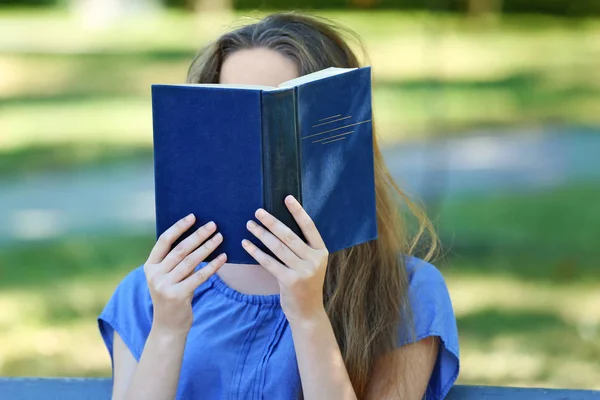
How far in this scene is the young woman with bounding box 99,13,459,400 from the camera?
1.68m

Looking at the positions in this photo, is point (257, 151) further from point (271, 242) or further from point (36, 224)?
point (36, 224)

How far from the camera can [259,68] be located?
1.79 meters

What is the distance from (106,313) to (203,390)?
0.25 m

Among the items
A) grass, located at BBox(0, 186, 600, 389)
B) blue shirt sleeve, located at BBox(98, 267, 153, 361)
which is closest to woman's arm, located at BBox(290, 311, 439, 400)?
blue shirt sleeve, located at BBox(98, 267, 153, 361)

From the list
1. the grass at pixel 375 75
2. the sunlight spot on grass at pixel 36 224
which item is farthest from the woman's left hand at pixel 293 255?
the grass at pixel 375 75

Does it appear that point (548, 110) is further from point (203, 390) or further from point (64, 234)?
point (203, 390)

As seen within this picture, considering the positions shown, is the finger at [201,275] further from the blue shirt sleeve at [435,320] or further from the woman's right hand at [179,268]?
the blue shirt sleeve at [435,320]

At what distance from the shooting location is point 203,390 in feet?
5.94

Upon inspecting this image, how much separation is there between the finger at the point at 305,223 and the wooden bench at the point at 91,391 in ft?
1.82

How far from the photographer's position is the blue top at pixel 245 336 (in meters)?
1.77

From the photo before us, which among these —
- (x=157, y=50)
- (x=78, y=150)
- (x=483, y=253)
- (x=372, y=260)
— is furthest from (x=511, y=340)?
(x=157, y=50)

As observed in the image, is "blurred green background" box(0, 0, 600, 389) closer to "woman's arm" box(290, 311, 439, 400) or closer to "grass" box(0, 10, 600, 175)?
"grass" box(0, 10, 600, 175)

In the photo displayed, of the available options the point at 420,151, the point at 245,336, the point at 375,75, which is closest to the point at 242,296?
the point at 245,336

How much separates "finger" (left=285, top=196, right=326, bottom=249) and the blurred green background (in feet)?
2.17
